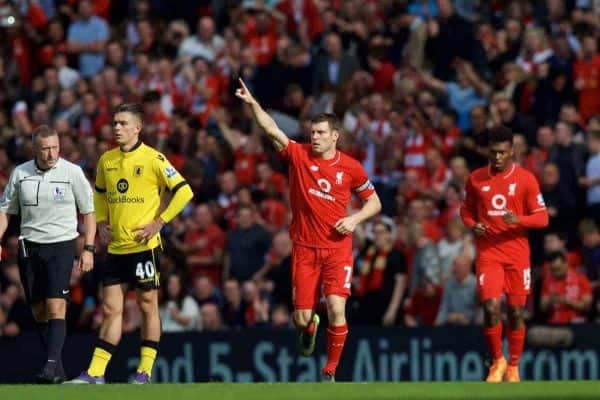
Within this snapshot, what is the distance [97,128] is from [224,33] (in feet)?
9.38

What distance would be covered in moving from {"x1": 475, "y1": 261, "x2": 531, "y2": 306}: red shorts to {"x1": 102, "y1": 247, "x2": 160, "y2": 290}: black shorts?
322 cm

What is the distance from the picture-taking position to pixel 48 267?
16484 millimetres

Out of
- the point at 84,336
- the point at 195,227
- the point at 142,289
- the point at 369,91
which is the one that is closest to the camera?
the point at 142,289

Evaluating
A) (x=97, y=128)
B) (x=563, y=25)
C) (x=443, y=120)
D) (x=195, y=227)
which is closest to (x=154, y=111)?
(x=97, y=128)

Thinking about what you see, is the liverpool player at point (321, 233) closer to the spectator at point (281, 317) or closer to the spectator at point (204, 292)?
the spectator at point (281, 317)

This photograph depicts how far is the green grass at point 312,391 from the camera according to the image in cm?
1464

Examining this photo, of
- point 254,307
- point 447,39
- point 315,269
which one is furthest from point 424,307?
point 447,39

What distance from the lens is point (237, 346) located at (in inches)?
854

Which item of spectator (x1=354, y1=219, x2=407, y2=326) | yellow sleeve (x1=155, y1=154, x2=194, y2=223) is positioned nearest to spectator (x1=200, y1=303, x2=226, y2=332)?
spectator (x1=354, y1=219, x2=407, y2=326)

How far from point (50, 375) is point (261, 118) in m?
3.03

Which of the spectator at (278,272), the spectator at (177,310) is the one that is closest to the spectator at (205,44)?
the spectator at (278,272)

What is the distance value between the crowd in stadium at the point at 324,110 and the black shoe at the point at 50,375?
5.96 m

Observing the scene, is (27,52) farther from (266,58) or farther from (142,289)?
(142,289)

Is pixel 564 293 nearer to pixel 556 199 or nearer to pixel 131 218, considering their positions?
pixel 556 199
